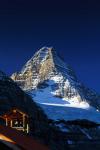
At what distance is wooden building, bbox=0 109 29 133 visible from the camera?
2310 cm

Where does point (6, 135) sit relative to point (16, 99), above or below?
below

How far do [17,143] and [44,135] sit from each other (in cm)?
14015

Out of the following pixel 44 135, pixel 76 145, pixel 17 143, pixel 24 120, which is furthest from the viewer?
pixel 76 145

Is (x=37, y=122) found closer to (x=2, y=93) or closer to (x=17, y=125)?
(x=2, y=93)

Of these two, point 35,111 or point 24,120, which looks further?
point 35,111

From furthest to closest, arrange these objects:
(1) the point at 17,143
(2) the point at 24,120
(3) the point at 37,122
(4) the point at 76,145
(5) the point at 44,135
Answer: (4) the point at 76,145 → (3) the point at 37,122 → (5) the point at 44,135 → (2) the point at 24,120 → (1) the point at 17,143

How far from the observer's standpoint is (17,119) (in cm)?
2344

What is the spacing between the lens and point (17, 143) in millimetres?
17625

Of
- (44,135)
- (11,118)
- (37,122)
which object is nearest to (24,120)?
(11,118)

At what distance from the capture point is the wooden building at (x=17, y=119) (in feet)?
75.8

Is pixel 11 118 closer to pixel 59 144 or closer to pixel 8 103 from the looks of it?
pixel 59 144

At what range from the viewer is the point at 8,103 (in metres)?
182

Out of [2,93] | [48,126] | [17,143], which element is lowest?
[17,143]

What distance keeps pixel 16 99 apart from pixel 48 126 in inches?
969
